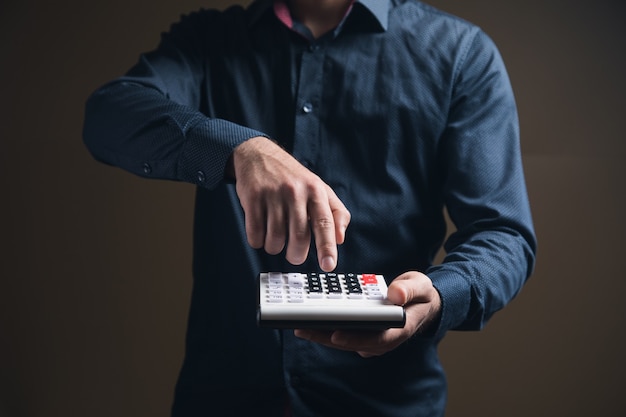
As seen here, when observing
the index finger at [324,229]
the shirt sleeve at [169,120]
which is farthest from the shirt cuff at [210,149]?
Answer: the index finger at [324,229]

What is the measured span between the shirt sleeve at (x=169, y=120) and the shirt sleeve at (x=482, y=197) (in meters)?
0.27

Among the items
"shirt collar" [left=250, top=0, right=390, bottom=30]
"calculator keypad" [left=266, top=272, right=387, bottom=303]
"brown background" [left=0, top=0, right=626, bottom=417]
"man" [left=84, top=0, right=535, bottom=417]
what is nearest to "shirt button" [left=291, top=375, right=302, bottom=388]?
"man" [left=84, top=0, right=535, bottom=417]

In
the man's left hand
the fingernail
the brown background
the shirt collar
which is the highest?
the shirt collar

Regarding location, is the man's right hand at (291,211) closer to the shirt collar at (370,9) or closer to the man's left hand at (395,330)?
the man's left hand at (395,330)

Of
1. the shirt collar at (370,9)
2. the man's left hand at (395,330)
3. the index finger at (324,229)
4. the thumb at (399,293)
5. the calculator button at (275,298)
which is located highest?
the shirt collar at (370,9)

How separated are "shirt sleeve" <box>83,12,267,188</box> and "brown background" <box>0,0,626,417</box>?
45 centimetres

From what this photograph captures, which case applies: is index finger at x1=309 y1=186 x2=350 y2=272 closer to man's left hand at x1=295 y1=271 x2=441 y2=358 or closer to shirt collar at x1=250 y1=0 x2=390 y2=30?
man's left hand at x1=295 y1=271 x2=441 y2=358

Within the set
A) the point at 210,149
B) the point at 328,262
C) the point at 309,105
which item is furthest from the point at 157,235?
the point at 328,262

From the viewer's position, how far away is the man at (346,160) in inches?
34.1

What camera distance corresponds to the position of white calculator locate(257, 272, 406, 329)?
2.14ft

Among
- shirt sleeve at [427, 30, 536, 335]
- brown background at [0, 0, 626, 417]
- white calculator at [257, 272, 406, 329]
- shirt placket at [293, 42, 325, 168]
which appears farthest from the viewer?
brown background at [0, 0, 626, 417]

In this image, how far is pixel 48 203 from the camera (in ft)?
4.70

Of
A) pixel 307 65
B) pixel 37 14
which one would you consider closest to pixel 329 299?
pixel 307 65

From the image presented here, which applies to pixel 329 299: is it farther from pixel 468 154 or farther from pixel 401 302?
pixel 468 154
